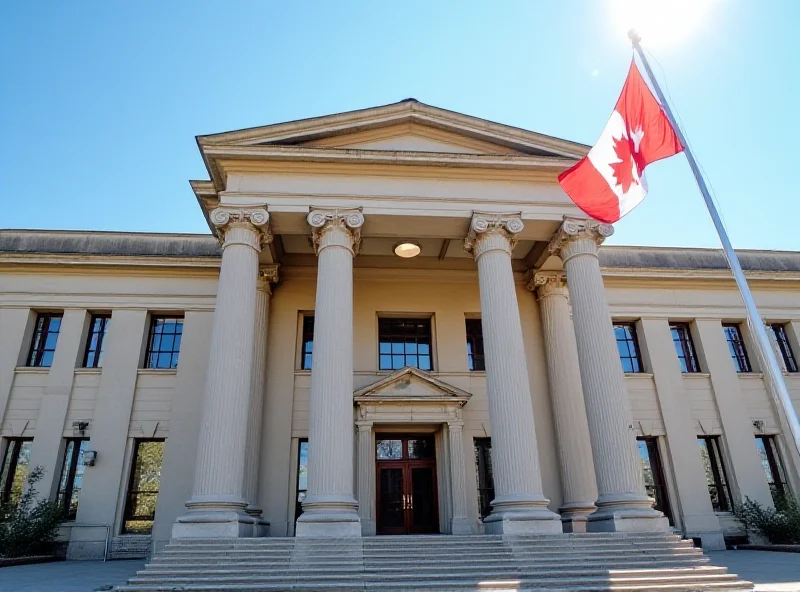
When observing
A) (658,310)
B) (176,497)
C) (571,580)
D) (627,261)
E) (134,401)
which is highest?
(627,261)

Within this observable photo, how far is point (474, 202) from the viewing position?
15438mm

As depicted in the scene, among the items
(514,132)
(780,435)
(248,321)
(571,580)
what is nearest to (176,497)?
(248,321)

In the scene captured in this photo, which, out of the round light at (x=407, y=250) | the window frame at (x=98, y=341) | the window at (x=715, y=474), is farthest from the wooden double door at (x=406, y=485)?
the window frame at (x=98, y=341)

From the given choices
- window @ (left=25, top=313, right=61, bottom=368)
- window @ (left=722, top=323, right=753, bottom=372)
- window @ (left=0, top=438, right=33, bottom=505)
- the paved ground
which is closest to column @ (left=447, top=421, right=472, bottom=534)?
the paved ground

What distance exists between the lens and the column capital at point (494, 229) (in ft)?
49.4

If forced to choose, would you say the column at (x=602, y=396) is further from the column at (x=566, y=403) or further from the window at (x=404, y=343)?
the window at (x=404, y=343)

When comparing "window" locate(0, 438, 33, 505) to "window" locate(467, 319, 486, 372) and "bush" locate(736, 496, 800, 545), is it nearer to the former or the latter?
"window" locate(467, 319, 486, 372)

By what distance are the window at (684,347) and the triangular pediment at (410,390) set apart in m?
8.77

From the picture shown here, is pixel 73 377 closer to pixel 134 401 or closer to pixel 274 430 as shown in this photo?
pixel 134 401

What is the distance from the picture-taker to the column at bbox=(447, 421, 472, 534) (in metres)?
15.9

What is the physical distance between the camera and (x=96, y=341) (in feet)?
62.3

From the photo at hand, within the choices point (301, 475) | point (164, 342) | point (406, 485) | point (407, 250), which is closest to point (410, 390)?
point (406, 485)

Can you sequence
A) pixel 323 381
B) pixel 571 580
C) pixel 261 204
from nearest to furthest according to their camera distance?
pixel 571 580 → pixel 323 381 → pixel 261 204

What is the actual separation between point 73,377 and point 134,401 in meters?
2.20
